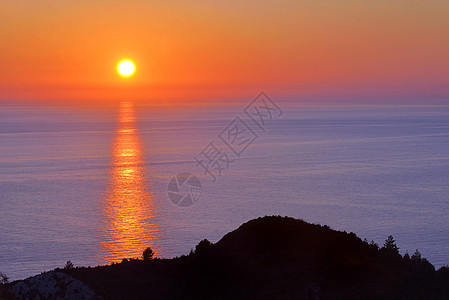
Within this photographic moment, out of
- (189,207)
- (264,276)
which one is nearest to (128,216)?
(189,207)

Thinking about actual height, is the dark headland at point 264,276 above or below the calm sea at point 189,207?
below

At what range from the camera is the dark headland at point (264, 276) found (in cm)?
2883

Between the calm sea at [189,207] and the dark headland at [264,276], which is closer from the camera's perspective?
the dark headland at [264,276]

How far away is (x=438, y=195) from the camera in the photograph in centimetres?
11556

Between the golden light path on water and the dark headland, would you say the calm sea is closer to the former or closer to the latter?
the golden light path on water

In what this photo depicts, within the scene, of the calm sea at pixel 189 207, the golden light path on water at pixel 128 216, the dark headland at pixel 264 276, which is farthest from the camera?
the calm sea at pixel 189 207

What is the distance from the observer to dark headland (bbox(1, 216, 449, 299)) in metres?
28.8

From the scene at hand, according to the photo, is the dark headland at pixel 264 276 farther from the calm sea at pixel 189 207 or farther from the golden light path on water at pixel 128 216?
the golden light path on water at pixel 128 216

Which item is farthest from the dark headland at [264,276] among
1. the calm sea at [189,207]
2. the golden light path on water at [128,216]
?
the golden light path on water at [128,216]

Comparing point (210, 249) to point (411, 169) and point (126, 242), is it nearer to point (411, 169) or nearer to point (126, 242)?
point (126, 242)

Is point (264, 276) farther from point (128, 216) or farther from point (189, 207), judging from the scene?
point (189, 207)

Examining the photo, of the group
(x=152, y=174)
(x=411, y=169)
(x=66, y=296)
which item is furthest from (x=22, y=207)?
(x=411, y=169)

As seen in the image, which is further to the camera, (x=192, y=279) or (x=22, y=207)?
(x=22, y=207)

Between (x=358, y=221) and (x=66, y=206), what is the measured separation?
5273 centimetres
